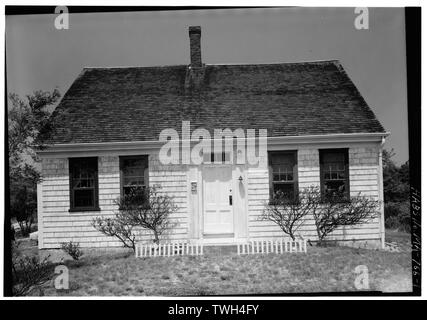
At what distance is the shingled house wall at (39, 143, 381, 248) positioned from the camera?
948 centimetres

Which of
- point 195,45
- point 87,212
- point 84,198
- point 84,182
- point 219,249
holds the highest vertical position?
point 195,45

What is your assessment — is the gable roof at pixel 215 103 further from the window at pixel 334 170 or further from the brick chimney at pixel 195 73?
the window at pixel 334 170

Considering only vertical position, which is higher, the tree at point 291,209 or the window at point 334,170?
the window at point 334,170

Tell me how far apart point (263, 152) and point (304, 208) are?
64.0 inches

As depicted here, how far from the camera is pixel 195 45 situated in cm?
1024

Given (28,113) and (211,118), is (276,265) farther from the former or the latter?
(28,113)

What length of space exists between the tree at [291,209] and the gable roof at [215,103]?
1.48 m

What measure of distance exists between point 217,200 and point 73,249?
3.51m

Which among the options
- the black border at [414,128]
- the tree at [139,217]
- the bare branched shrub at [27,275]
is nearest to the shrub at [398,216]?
the black border at [414,128]

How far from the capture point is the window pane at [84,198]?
9.71 m

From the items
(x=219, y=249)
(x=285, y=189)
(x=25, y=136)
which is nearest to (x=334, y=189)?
(x=285, y=189)

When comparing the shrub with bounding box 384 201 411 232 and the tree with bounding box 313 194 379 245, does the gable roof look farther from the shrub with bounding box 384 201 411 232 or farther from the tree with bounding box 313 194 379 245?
the shrub with bounding box 384 201 411 232

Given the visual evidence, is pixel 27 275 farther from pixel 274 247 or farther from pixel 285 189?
pixel 285 189
